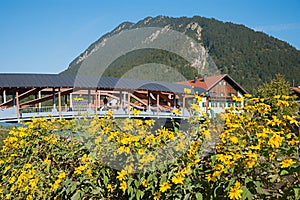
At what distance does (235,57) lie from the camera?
2566 inches

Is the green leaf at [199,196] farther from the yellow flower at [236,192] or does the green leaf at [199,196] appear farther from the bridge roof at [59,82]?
the bridge roof at [59,82]

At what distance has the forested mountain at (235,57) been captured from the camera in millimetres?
49469

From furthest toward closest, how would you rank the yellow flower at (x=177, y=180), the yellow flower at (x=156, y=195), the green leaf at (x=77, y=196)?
the green leaf at (x=77, y=196), the yellow flower at (x=156, y=195), the yellow flower at (x=177, y=180)

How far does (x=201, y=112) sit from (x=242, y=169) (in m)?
0.65

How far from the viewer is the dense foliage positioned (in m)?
1.57

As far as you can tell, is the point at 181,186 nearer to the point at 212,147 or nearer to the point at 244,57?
the point at 212,147

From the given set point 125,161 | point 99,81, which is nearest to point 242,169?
point 125,161

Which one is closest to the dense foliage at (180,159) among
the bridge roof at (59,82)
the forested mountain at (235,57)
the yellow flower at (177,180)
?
the yellow flower at (177,180)

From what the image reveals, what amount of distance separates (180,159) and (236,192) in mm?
490

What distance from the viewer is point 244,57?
64250 millimetres

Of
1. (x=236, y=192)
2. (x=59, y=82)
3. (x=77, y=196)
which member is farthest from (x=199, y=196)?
(x=59, y=82)

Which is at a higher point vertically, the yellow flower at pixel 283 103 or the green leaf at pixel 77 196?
the yellow flower at pixel 283 103

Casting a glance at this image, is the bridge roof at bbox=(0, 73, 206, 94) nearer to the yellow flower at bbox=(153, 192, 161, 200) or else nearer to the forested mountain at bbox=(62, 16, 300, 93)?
the yellow flower at bbox=(153, 192, 161, 200)

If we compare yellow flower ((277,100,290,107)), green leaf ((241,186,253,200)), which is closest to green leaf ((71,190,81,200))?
green leaf ((241,186,253,200))
